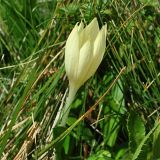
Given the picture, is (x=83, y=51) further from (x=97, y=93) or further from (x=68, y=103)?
(x=97, y=93)

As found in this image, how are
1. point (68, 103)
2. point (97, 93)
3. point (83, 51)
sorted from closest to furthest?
point (83, 51), point (68, 103), point (97, 93)

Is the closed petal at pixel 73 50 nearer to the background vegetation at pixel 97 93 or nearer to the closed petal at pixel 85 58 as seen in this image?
the closed petal at pixel 85 58

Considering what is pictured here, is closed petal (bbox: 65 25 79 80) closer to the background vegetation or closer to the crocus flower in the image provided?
the crocus flower

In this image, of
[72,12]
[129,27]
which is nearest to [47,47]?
[72,12]

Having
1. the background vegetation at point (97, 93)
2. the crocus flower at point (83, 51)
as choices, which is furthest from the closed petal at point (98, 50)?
the background vegetation at point (97, 93)

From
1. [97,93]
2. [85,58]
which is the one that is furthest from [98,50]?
[97,93]

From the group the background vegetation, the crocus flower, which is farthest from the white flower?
the background vegetation

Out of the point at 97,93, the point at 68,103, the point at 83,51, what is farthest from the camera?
the point at 97,93

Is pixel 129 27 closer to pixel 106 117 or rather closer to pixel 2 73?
pixel 106 117
